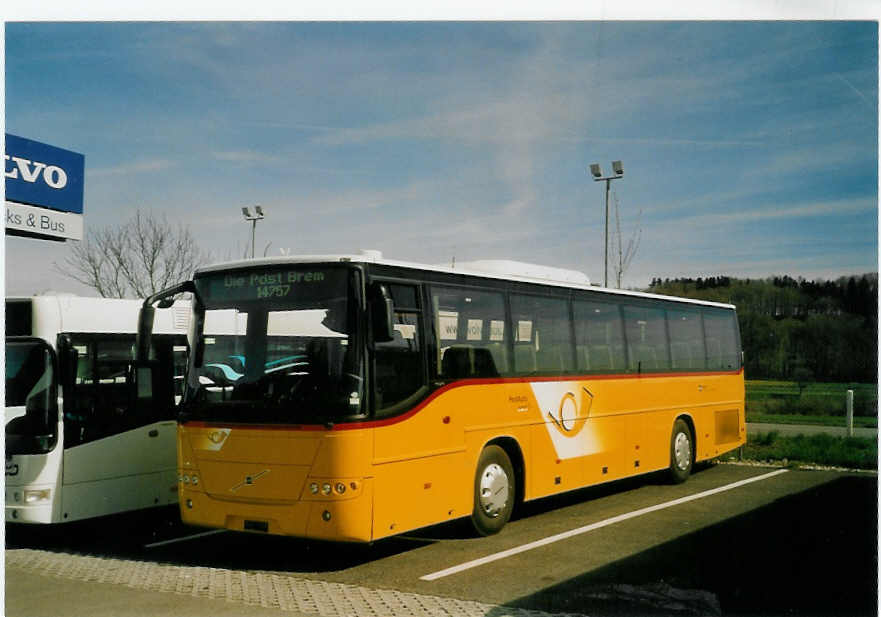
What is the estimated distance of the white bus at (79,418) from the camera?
918 centimetres

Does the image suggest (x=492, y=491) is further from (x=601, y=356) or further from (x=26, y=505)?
(x=26, y=505)

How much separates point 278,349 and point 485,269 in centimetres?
315

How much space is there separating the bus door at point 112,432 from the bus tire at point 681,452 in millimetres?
7270

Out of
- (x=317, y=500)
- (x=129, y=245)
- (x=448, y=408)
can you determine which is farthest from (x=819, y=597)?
(x=129, y=245)

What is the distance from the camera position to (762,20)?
28.3ft

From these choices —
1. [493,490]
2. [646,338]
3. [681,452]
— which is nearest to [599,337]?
[646,338]

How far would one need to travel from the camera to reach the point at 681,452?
13.8 meters

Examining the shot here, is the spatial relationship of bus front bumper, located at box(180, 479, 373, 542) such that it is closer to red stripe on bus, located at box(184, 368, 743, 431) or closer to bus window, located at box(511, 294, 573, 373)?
red stripe on bus, located at box(184, 368, 743, 431)

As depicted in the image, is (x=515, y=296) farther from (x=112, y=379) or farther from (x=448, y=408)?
(x=112, y=379)

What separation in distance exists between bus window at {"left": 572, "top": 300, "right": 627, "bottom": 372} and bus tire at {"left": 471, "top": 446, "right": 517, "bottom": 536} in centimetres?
204

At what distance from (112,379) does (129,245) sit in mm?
16140

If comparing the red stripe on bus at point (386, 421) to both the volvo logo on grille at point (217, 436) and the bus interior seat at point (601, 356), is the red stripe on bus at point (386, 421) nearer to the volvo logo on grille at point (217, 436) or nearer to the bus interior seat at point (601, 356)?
the volvo logo on grille at point (217, 436)

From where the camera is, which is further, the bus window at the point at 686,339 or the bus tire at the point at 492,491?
the bus window at the point at 686,339

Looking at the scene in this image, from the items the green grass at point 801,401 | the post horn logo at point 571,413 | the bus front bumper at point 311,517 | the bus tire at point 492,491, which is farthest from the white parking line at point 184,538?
the green grass at point 801,401
